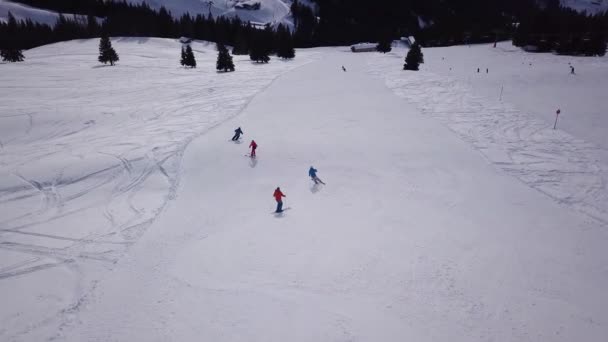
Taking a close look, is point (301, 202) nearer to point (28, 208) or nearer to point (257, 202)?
point (257, 202)

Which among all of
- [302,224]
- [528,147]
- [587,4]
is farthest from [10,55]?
[587,4]

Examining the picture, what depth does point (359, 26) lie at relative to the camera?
10175 centimetres

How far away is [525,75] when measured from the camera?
128ft

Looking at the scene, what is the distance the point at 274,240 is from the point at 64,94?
3225 cm

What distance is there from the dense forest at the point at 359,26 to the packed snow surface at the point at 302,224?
3984 centimetres

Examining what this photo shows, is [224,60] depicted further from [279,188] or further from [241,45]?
[279,188]

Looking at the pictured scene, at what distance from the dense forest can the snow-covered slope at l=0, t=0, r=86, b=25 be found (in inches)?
153

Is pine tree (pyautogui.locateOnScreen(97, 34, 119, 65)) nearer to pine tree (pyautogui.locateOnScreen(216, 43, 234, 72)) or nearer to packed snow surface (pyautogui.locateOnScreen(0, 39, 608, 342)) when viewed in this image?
pine tree (pyautogui.locateOnScreen(216, 43, 234, 72))

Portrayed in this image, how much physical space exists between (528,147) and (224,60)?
39440 mm

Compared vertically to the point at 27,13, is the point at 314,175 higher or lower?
lower

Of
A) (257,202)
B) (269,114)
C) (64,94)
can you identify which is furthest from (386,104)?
(64,94)

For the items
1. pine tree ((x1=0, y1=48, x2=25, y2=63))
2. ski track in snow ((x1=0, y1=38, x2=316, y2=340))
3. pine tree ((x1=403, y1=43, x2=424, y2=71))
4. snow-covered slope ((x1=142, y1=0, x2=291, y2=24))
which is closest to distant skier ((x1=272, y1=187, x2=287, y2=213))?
ski track in snow ((x1=0, y1=38, x2=316, y2=340))

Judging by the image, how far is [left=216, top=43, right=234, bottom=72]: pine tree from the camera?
44.4 m

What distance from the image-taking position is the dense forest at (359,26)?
193ft
